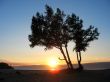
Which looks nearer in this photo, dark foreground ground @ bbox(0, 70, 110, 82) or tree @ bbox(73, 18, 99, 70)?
dark foreground ground @ bbox(0, 70, 110, 82)

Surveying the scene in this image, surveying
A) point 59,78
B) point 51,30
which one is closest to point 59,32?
point 51,30

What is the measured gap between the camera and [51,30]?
50.6m

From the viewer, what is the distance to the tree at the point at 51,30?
50.6m

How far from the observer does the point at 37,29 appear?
168ft

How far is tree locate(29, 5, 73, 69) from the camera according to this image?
166 feet

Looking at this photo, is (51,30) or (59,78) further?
(51,30)

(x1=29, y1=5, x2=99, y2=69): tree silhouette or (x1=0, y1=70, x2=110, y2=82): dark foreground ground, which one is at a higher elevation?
(x1=29, y1=5, x2=99, y2=69): tree silhouette

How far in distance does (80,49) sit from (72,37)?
2953 millimetres

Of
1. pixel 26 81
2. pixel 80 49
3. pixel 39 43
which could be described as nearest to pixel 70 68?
pixel 80 49

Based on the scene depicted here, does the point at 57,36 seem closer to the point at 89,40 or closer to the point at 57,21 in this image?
the point at 57,21

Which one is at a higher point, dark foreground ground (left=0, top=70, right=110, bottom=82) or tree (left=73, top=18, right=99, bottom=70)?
tree (left=73, top=18, right=99, bottom=70)

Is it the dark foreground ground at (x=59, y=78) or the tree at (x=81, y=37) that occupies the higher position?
the tree at (x=81, y=37)

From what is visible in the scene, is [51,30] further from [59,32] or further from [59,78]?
[59,78]

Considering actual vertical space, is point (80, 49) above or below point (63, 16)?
below
